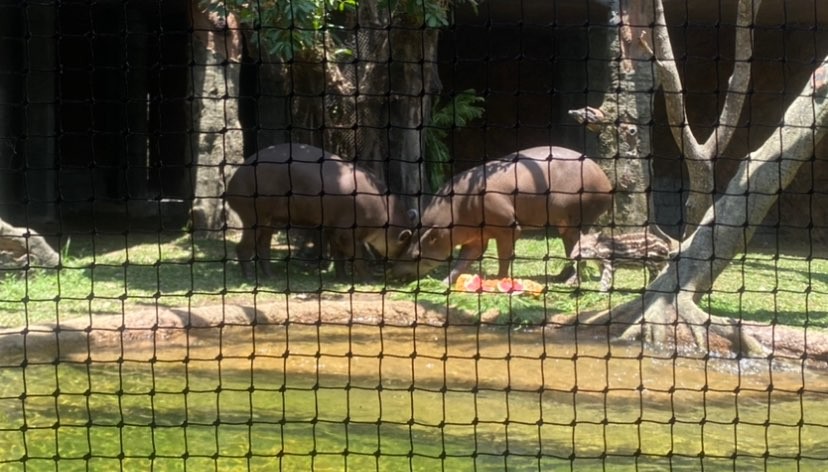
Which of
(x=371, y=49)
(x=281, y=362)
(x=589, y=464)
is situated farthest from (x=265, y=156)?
(x=589, y=464)

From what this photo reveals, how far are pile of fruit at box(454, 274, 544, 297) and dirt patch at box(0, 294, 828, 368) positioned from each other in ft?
1.22

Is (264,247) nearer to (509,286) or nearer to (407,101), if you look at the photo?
(407,101)

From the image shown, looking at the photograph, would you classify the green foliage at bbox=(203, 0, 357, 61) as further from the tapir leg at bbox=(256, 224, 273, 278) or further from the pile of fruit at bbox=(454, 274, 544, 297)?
the pile of fruit at bbox=(454, 274, 544, 297)

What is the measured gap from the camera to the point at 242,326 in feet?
17.6

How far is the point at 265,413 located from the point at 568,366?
1494 millimetres

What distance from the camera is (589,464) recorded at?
12.5 feet

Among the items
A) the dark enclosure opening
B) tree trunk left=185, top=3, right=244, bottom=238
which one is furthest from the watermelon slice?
the dark enclosure opening

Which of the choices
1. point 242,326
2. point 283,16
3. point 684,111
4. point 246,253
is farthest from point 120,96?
point 684,111

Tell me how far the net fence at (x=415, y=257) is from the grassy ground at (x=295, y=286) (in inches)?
1.3

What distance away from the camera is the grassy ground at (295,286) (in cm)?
575

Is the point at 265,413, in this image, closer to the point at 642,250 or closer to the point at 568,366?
the point at 568,366

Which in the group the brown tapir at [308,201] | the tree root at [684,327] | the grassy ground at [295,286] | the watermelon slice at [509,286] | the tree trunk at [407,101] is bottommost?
the grassy ground at [295,286]

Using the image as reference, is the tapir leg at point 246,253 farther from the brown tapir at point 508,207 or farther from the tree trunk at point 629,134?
the tree trunk at point 629,134

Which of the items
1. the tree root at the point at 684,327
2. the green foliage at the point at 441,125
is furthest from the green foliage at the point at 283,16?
the green foliage at the point at 441,125
